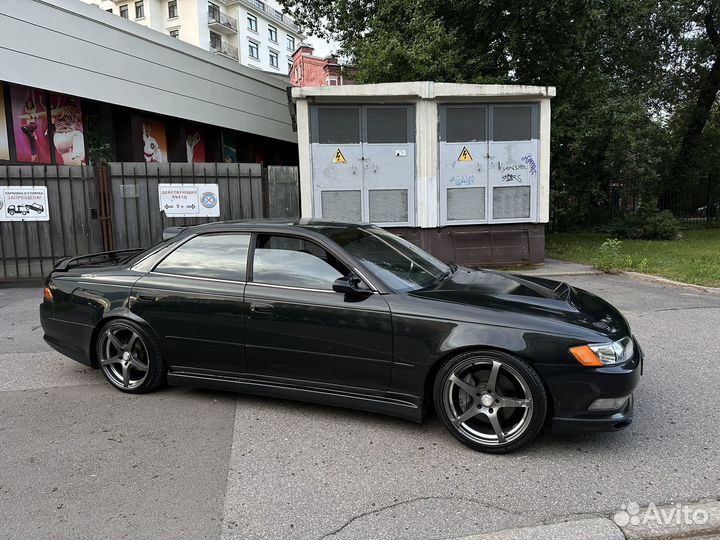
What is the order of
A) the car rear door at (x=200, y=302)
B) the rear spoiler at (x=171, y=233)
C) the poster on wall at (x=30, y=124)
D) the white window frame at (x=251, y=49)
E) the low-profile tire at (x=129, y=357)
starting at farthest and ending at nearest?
the white window frame at (x=251, y=49), the poster on wall at (x=30, y=124), the rear spoiler at (x=171, y=233), the low-profile tire at (x=129, y=357), the car rear door at (x=200, y=302)

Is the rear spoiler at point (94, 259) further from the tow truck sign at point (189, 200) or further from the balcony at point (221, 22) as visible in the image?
the balcony at point (221, 22)

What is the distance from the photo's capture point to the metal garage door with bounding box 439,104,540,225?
35.4 feet

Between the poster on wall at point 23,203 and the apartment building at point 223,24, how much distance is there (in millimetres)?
44295

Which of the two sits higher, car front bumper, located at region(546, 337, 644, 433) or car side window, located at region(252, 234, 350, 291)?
car side window, located at region(252, 234, 350, 291)

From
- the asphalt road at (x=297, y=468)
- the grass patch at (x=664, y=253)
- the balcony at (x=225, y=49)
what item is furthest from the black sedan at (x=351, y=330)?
the balcony at (x=225, y=49)

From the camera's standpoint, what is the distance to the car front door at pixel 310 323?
3514mm

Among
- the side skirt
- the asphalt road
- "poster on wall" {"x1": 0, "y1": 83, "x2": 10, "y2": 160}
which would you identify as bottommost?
the asphalt road

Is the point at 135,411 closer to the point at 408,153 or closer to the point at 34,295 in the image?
the point at 34,295

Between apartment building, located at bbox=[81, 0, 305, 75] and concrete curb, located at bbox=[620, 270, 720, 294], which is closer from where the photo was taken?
concrete curb, located at bbox=[620, 270, 720, 294]

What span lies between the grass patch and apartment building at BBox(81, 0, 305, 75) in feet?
134

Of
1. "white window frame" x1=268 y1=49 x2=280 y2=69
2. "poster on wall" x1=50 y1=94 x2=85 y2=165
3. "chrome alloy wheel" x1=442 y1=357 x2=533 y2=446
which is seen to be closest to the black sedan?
"chrome alloy wheel" x1=442 y1=357 x2=533 y2=446

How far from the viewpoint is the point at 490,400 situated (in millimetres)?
3254

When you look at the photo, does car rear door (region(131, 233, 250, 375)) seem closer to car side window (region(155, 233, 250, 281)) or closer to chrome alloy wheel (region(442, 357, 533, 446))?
car side window (region(155, 233, 250, 281))

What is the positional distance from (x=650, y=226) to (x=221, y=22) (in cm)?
5127
